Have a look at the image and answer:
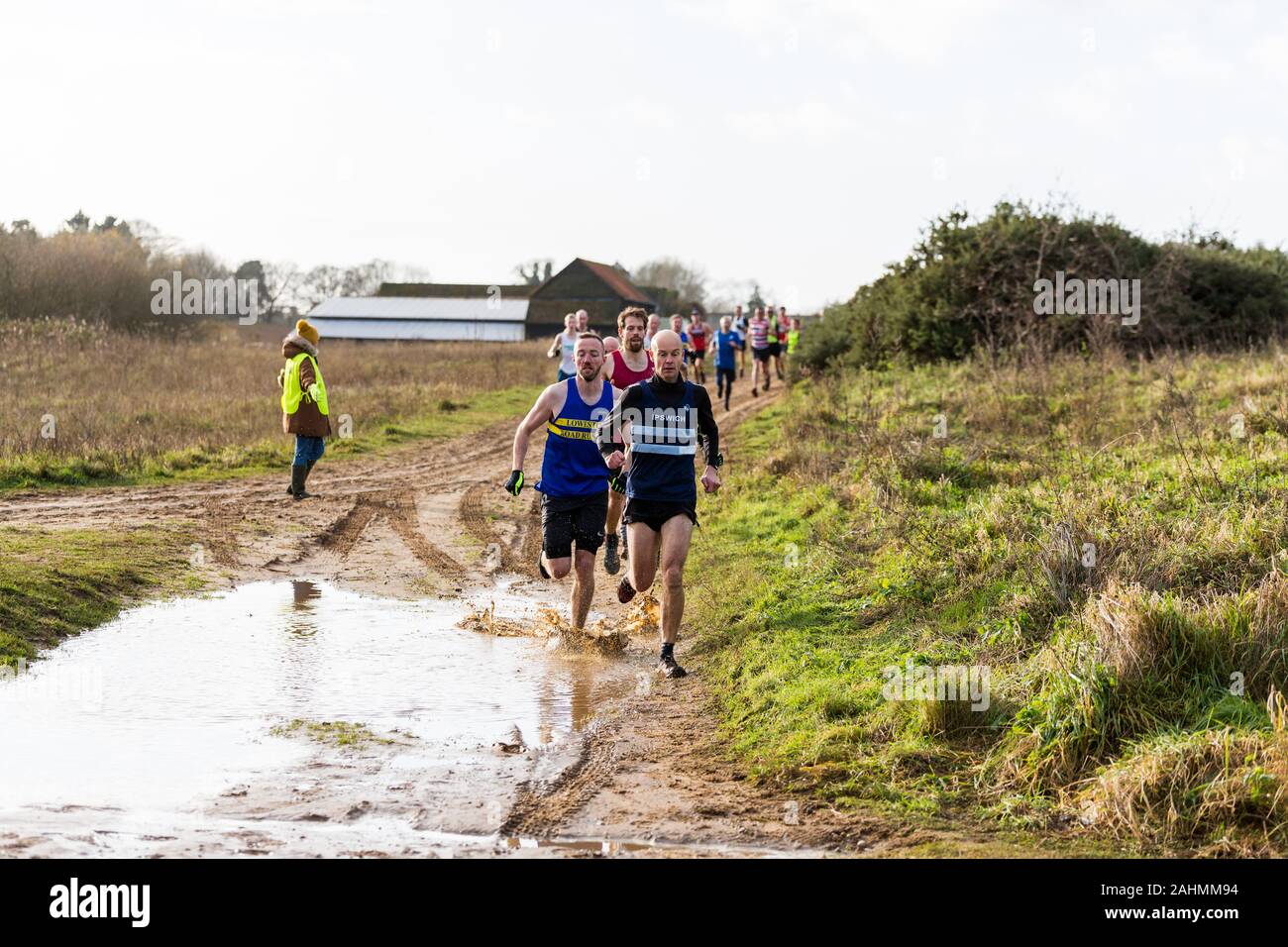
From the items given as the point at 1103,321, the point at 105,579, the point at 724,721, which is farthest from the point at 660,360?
the point at 1103,321

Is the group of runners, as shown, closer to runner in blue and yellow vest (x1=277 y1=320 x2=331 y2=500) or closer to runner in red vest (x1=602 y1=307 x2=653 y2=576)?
runner in red vest (x1=602 y1=307 x2=653 y2=576)

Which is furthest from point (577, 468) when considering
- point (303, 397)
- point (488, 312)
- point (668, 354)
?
point (488, 312)

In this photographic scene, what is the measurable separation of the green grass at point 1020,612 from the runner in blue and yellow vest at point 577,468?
113cm

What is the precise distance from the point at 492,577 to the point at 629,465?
384 centimetres

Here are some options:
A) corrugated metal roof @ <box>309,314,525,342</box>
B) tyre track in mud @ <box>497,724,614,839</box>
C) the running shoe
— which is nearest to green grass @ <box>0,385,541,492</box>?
the running shoe

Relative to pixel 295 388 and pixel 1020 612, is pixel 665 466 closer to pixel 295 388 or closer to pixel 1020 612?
pixel 1020 612

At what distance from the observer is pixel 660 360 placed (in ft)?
28.5

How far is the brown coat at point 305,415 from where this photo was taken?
15172mm

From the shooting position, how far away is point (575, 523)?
32.1 ft

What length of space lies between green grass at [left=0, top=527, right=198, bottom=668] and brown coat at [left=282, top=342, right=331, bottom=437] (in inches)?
98.5

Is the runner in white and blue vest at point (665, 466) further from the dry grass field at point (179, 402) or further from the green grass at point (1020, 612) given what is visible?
the dry grass field at point (179, 402)

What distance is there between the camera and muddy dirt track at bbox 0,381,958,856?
18.5 feet

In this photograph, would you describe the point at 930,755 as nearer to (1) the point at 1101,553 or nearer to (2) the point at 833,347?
(1) the point at 1101,553

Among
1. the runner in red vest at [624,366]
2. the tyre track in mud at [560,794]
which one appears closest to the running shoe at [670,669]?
the tyre track in mud at [560,794]
